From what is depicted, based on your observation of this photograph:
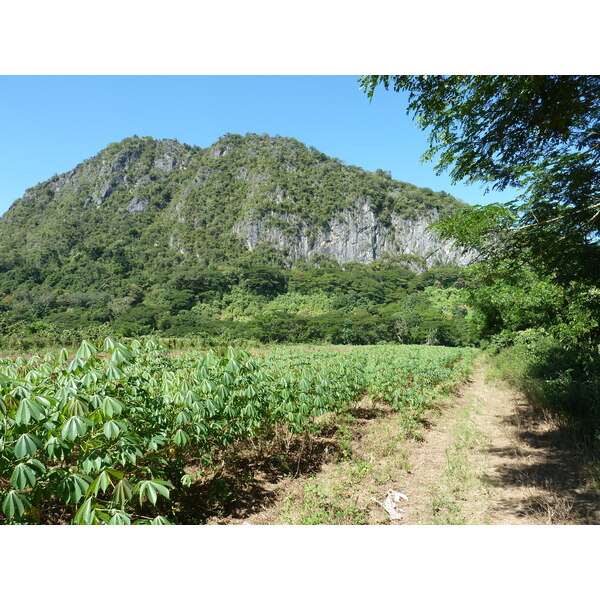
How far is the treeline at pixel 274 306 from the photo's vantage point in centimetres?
2714

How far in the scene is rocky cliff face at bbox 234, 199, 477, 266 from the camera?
86.8 m

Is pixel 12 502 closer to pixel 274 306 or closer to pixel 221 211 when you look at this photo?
pixel 274 306

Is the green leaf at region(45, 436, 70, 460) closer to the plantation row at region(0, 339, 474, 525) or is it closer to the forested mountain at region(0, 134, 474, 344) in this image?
the plantation row at region(0, 339, 474, 525)

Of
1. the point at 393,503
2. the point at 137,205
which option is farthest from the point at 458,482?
the point at 137,205

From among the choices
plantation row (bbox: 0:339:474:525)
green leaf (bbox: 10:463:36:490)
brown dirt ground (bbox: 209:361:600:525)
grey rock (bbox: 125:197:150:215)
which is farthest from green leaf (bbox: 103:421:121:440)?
grey rock (bbox: 125:197:150:215)

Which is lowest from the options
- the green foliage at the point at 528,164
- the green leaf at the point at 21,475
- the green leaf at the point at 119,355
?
the green leaf at the point at 21,475

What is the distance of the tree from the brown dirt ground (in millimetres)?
2014

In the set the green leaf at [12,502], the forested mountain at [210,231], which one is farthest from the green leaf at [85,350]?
the forested mountain at [210,231]

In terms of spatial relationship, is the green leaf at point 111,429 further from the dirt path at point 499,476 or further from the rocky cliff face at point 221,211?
the rocky cliff face at point 221,211

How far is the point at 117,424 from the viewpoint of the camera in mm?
1366

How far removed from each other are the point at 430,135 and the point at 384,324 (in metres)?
34.4

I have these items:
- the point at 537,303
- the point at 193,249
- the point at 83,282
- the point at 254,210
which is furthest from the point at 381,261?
the point at 537,303

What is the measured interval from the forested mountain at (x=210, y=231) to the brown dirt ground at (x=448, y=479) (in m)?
31.7

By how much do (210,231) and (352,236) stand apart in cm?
4248
